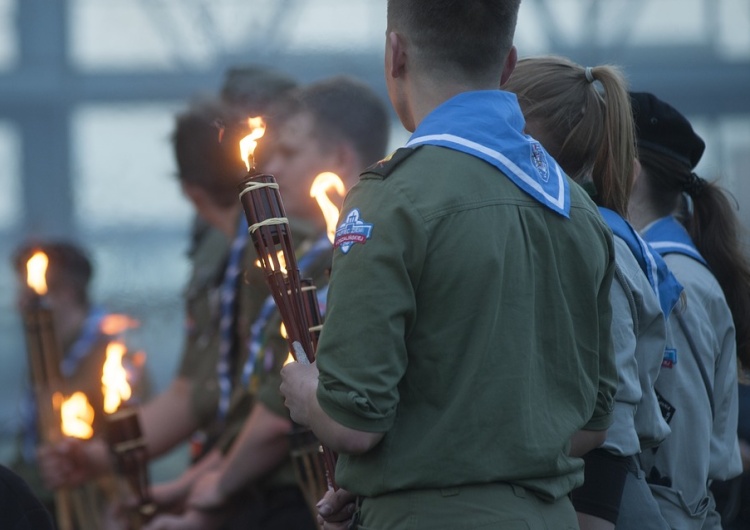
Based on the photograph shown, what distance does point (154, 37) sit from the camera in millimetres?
5480

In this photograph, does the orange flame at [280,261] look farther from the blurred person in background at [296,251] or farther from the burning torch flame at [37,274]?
the burning torch flame at [37,274]

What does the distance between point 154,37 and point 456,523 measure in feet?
13.7

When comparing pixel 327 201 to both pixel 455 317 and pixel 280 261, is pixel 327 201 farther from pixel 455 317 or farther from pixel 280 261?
pixel 455 317

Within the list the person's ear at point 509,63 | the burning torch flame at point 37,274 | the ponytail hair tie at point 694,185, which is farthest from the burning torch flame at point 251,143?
the burning torch flame at point 37,274

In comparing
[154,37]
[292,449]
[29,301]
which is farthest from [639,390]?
[154,37]

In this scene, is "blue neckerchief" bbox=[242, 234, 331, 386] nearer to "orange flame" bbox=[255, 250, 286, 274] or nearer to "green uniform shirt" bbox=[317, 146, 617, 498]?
"orange flame" bbox=[255, 250, 286, 274]

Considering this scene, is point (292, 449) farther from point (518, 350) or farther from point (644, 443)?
point (518, 350)

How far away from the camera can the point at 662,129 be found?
2.71 m

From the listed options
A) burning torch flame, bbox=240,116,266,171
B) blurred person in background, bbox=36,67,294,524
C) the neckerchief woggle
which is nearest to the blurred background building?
the neckerchief woggle

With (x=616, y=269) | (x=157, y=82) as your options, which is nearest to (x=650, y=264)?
(x=616, y=269)

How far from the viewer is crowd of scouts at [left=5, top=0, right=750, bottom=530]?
5.51 ft

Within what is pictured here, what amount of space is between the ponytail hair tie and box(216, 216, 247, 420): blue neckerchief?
140 centimetres

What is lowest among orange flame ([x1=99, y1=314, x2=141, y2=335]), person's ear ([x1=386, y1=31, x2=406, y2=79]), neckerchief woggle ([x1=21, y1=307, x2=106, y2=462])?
neckerchief woggle ([x1=21, y1=307, x2=106, y2=462])

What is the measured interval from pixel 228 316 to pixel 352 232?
81.7 inches
